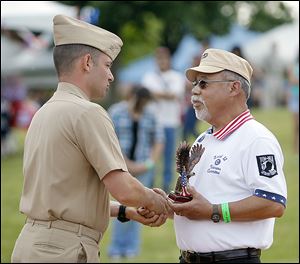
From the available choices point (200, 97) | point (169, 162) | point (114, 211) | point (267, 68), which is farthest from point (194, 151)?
point (267, 68)

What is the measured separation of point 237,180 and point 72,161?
0.95 meters

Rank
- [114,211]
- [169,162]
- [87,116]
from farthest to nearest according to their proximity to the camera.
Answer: [169,162]
[114,211]
[87,116]

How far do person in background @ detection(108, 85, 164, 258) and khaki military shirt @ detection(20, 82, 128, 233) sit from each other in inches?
190

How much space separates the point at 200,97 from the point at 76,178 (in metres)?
1.01

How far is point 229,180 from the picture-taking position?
4617 mm

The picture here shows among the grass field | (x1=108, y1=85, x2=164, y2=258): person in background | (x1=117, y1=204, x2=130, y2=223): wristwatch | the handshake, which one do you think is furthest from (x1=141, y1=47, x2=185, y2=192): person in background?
the handshake

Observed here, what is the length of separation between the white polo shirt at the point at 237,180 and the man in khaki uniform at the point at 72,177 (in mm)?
417

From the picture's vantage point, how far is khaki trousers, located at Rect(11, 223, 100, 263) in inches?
170

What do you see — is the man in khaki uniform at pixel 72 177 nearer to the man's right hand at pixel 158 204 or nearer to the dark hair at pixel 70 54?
the dark hair at pixel 70 54

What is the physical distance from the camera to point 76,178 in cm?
434

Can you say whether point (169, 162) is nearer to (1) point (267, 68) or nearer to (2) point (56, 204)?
(2) point (56, 204)

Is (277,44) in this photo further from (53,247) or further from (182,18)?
(53,247)

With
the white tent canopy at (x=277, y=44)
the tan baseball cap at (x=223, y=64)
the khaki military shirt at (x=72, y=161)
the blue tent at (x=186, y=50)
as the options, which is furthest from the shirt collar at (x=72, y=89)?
the blue tent at (x=186, y=50)

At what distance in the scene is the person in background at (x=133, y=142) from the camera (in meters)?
9.30
